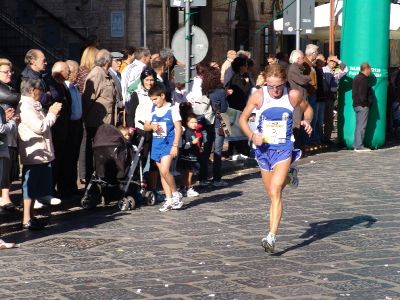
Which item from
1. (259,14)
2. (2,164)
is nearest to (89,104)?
(2,164)

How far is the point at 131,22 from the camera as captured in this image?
3291cm

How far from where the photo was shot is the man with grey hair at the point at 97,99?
15.0 m

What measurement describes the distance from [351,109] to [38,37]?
31.3ft

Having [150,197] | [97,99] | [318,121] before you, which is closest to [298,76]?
[318,121]

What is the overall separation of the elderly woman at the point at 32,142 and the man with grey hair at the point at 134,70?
11.9ft

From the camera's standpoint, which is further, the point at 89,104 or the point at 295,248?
the point at 89,104

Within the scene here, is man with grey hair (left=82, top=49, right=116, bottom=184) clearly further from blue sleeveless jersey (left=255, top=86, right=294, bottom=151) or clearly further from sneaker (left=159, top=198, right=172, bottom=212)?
blue sleeveless jersey (left=255, top=86, right=294, bottom=151)

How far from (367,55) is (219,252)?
12.7 m

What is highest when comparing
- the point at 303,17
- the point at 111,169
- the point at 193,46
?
the point at 303,17

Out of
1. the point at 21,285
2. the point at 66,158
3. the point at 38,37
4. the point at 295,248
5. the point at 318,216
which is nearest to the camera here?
the point at 21,285

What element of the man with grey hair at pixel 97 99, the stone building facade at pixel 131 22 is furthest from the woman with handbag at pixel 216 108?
the stone building facade at pixel 131 22

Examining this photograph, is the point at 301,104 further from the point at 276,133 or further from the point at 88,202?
the point at 88,202

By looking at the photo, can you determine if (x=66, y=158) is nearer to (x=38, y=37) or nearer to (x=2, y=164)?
(x=2, y=164)

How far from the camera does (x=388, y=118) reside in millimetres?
26281
